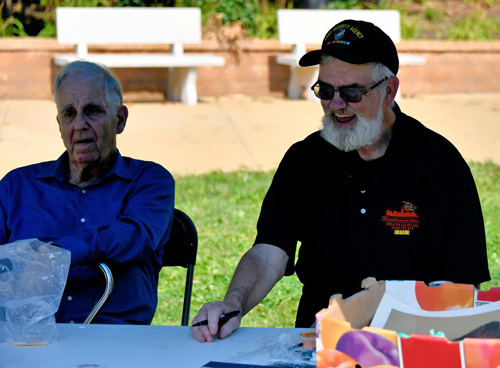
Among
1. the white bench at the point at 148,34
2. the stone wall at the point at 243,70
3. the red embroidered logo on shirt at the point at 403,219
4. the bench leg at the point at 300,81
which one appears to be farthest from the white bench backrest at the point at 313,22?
the red embroidered logo on shirt at the point at 403,219

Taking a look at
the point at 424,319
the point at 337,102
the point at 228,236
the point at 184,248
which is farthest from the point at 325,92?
the point at 228,236

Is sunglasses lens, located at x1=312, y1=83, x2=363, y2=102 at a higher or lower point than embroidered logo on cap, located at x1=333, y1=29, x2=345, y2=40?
lower

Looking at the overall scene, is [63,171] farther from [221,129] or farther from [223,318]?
[221,129]

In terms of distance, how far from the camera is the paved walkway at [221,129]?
23.6 ft

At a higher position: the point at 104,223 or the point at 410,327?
the point at 410,327

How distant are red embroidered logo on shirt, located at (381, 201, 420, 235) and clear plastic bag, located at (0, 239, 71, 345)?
1075 millimetres

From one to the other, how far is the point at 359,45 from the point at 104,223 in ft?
3.79

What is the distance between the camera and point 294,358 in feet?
5.84

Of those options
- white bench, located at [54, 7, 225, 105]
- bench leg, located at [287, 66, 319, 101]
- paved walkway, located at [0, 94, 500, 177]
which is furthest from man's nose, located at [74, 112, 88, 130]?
bench leg, located at [287, 66, 319, 101]

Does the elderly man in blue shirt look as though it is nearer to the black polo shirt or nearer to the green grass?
the black polo shirt

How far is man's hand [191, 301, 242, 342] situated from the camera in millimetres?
1926

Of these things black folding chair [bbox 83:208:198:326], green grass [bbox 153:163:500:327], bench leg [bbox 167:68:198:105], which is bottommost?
green grass [bbox 153:163:500:327]

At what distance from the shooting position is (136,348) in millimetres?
1846

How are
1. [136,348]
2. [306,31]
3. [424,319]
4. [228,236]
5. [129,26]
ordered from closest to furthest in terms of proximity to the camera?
[424,319]
[136,348]
[228,236]
[129,26]
[306,31]
